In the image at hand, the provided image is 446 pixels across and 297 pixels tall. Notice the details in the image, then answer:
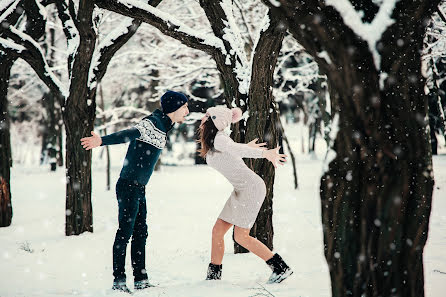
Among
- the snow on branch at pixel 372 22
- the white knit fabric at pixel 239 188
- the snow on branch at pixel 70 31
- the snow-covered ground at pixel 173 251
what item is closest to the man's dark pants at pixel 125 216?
the snow-covered ground at pixel 173 251

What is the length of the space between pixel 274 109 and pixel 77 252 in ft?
11.0

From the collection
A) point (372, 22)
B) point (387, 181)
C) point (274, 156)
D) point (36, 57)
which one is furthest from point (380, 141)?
point (36, 57)

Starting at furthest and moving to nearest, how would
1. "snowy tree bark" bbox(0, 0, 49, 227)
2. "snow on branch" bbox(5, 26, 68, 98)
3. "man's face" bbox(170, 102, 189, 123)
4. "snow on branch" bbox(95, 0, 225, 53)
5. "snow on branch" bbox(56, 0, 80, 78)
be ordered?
"snowy tree bark" bbox(0, 0, 49, 227) → "snow on branch" bbox(56, 0, 80, 78) → "snow on branch" bbox(5, 26, 68, 98) → "snow on branch" bbox(95, 0, 225, 53) → "man's face" bbox(170, 102, 189, 123)

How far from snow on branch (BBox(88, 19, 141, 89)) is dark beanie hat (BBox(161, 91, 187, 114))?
10.7ft

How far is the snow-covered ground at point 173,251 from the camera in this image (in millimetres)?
4082

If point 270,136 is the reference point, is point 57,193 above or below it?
below

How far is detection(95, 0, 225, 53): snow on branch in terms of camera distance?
5141 mm

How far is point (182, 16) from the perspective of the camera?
1347cm

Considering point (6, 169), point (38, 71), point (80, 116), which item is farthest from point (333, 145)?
point (6, 169)

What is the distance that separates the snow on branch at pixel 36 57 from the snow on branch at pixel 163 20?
7.69 ft

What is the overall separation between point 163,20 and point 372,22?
3.31 meters

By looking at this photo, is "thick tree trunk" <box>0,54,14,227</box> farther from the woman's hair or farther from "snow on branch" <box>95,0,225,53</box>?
the woman's hair

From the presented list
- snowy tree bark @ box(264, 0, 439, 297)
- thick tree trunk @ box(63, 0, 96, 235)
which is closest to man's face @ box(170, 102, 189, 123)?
snowy tree bark @ box(264, 0, 439, 297)

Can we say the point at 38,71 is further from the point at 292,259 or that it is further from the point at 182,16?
the point at 182,16
